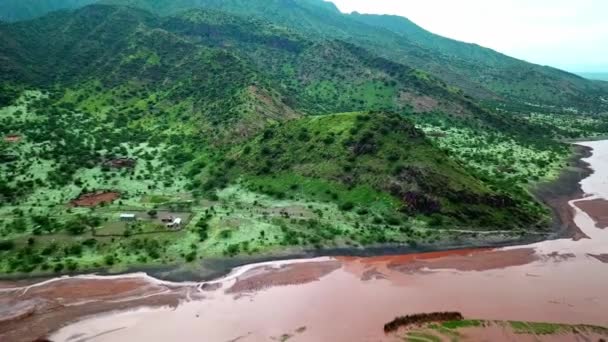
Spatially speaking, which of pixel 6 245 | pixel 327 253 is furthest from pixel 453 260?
pixel 6 245

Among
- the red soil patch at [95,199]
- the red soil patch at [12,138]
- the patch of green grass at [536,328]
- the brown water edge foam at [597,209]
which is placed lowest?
the red soil patch at [95,199]

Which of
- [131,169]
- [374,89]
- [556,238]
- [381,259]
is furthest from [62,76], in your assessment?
[556,238]

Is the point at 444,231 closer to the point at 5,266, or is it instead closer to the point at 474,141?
the point at 5,266

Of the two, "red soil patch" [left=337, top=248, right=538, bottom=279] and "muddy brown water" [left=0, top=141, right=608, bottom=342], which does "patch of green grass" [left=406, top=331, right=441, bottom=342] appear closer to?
"muddy brown water" [left=0, top=141, right=608, bottom=342]

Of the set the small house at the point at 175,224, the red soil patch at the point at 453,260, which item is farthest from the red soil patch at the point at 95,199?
the red soil patch at the point at 453,260

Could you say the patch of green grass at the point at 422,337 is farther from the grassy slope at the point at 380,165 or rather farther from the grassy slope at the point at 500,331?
the grassy slope at the point at 380,165

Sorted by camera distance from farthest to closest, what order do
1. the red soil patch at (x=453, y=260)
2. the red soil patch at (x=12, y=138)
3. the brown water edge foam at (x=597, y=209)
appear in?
the red soil patch at (x=12, y=138) < the brown water edge foam at (x=597, y=209) < the red soil patch at (x=453, y=260)

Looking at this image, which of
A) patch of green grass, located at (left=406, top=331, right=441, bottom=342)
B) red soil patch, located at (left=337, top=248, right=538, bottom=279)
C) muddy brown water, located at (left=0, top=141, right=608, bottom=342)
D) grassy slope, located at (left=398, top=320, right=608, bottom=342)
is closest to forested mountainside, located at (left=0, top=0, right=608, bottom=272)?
red soil patch, located at (left=337, top=248, right=538, bottom=279)
